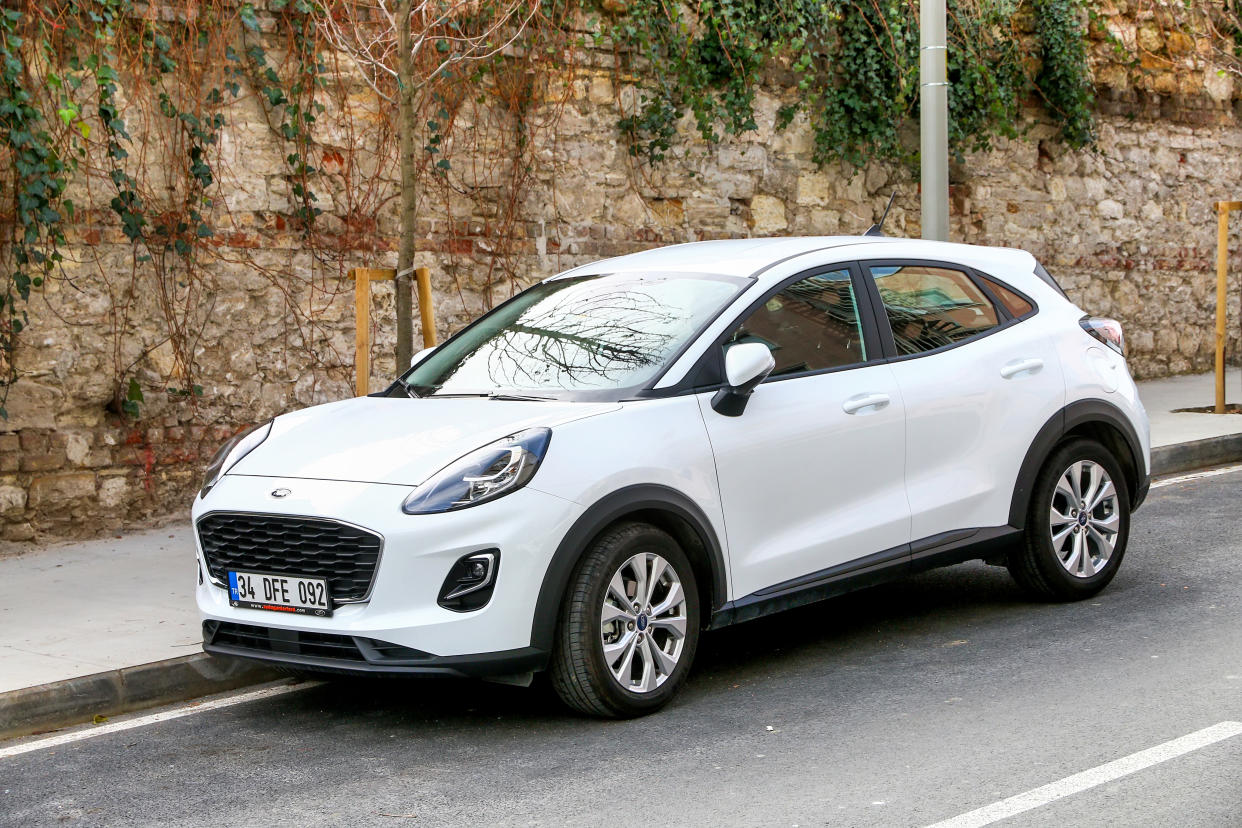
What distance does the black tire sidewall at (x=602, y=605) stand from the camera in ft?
17.1

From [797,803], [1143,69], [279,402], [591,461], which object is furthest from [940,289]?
[1143,69]

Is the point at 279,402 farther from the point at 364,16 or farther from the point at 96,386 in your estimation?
the point at 364,16

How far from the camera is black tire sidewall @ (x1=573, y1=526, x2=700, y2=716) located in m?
5.21

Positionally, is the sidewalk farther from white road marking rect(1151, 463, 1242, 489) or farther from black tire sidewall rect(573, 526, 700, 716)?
white road marking rect(1151, 463, 1242, 489)

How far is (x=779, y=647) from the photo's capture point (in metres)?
6.53

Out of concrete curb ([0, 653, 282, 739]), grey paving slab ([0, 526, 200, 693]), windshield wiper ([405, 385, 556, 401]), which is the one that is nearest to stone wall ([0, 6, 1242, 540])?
grey paving slab ([0, 526, 200, 693])

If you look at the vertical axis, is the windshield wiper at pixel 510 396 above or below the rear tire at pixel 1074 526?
above

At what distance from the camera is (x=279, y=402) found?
33.5 feet

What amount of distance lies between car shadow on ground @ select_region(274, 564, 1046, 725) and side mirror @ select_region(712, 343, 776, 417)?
114cm

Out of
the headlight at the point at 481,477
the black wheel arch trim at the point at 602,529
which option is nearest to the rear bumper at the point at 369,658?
the black wheel arch trim at the point at 602,529

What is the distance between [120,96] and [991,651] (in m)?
6.39

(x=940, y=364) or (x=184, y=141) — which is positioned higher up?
(x=184, y=141)

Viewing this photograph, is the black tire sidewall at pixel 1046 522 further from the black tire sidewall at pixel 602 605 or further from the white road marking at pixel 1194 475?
the white road marking at pixel 1194 475

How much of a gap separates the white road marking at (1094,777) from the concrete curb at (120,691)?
325 centimetres
